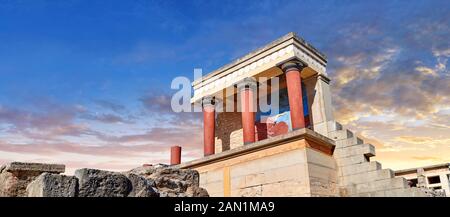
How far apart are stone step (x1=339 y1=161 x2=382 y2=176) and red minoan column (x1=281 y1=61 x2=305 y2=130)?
2160mm

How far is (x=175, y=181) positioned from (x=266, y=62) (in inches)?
377

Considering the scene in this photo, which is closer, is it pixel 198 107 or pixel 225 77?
pixel 225 77

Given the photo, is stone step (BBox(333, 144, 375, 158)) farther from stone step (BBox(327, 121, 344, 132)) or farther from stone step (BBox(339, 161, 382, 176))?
stone step (BBox(327, 121, 344, 132))

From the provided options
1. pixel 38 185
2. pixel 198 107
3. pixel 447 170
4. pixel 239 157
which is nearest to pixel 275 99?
pixel 198 107

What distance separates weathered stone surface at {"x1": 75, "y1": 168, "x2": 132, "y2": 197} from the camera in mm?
3344

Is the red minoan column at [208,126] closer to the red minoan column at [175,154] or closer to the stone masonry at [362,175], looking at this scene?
the red minoan column at [175,154]

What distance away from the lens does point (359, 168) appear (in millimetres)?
10070

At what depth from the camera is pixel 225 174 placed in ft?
34.5

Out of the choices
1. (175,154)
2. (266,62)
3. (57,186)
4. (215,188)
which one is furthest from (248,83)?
(57,186)
